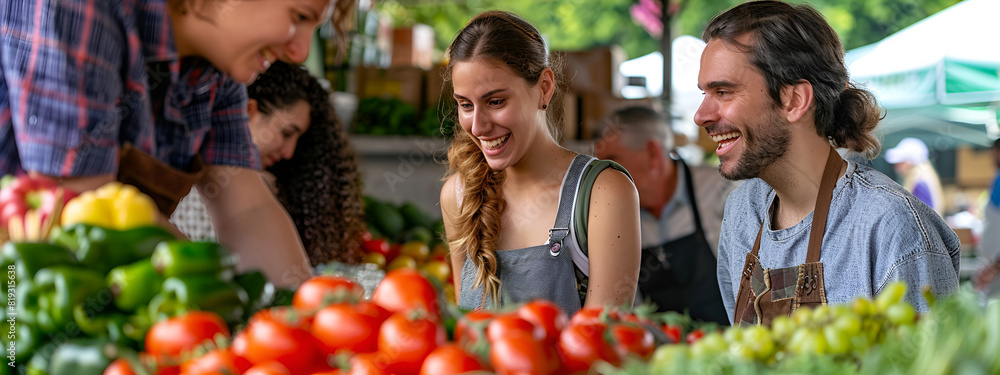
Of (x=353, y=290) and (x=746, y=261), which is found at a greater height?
(x=353, y=290)

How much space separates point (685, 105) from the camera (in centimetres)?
777

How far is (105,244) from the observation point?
1228 mm

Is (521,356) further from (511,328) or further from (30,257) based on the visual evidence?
(30,257)

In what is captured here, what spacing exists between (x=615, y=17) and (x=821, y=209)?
492 inches

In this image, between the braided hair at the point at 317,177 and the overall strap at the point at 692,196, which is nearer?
the braided hair at the point at 317,177

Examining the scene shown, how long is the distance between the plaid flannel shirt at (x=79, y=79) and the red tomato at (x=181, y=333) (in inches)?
15.4

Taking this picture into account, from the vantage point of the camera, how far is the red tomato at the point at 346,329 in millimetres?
1027

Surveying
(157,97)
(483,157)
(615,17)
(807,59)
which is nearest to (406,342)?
(157,97)

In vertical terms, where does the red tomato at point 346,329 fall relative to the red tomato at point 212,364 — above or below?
above

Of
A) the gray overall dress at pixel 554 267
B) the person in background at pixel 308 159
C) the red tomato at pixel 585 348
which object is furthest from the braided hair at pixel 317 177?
the red tomato at pixel 585 348

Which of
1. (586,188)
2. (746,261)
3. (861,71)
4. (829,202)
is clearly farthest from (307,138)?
(861,71)

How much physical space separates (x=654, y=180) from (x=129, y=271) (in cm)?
325

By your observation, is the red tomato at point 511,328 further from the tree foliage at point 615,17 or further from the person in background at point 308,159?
the tree foliage at point 615,17

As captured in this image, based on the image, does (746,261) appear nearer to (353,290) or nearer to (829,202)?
(829,202)
